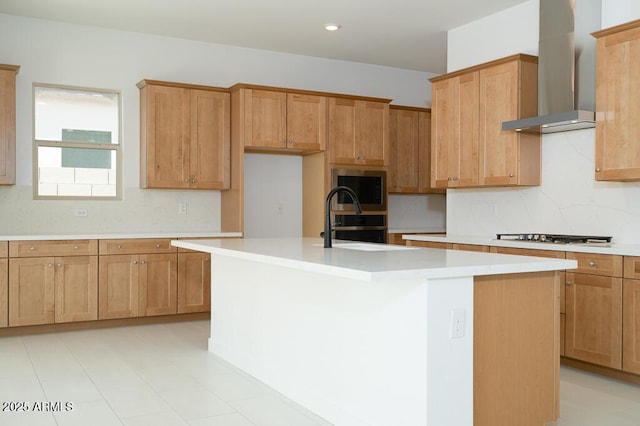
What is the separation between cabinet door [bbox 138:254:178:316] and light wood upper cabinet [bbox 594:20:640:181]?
375cm

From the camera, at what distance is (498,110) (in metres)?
5.07

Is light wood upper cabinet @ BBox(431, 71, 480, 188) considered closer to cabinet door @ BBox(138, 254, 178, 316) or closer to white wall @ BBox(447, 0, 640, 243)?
white wall @ BBox(447, 0, 640, 243)

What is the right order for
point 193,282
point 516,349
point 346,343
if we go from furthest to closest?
point 193,282 < point 346,343 < point 516,349

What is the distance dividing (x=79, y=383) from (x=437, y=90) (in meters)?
3.92

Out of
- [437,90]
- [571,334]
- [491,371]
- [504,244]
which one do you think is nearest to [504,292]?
[491,371]

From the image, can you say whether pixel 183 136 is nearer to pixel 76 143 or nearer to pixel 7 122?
pixel 76 143

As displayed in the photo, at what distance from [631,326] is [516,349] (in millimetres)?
1480

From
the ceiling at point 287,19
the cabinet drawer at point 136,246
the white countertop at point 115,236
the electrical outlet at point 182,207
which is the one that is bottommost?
the cabinet drawer at point 136,246

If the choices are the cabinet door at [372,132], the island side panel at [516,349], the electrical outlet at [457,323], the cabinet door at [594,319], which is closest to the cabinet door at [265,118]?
the cabinet door at [372,132]

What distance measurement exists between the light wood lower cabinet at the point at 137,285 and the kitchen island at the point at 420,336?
2.39 meters

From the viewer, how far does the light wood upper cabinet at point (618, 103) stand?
394cm

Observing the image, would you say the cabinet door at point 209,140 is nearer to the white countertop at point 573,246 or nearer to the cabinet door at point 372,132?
the cabinet door at point 372,132

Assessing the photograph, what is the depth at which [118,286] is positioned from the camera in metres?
5.54

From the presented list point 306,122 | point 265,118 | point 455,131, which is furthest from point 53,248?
point 455,131
